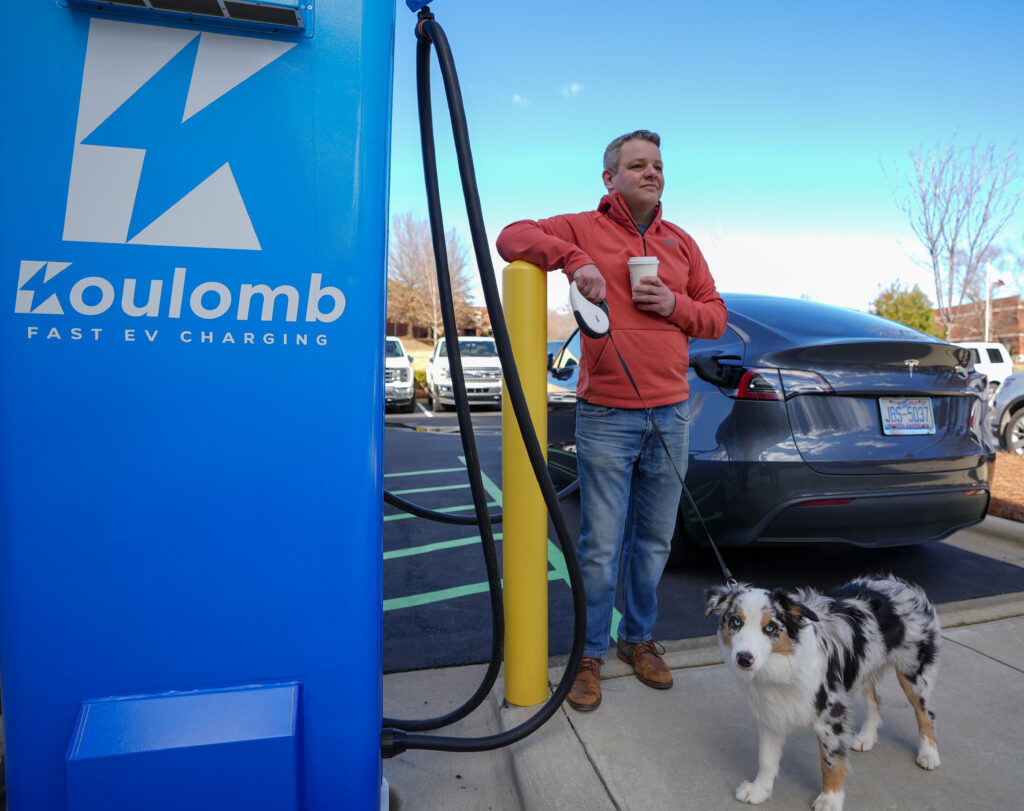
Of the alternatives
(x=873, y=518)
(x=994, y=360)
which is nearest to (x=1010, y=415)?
(x=873, y=518)

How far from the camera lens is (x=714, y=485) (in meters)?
3.09

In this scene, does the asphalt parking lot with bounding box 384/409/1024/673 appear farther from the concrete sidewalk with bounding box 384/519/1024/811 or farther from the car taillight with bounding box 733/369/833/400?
the car taillight with bounding box 733/369/833/400

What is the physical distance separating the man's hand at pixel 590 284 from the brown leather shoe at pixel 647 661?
4.37ft

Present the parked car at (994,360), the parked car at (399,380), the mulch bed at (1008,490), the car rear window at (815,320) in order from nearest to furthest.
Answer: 1. the car rear window at (815,320)
2. the mulch bed at (1008,490)
3. the parked car at (399,380)
4. the parked car at (994,360)

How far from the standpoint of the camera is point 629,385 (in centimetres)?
229

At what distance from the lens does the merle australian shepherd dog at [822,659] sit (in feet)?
5.64

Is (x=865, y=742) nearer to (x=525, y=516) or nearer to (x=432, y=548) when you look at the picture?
(x=525, y=516)

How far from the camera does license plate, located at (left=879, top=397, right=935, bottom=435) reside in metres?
3.03

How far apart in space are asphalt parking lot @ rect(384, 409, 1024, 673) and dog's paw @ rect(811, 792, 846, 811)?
Answer: 43.1 inches

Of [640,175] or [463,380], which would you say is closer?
[463,380]

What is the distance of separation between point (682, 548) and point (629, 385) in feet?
5.30

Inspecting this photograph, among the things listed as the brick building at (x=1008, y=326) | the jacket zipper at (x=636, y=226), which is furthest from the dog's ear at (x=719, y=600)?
the brick building at (x=1008, y=326)

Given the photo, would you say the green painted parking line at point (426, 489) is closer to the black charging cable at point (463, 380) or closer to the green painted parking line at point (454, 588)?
the green painted parking line at point (454, 588)

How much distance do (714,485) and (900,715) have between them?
115cm
